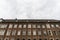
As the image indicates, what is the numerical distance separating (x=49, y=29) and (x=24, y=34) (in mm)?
10325

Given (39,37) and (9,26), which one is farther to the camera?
(9,26)

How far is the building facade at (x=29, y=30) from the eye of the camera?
4386cm

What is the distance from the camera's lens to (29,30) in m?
46.0

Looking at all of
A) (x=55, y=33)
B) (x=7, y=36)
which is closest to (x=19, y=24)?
(x=7, y=36)

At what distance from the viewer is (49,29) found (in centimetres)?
4634

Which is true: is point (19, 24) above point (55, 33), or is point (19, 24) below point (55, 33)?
above

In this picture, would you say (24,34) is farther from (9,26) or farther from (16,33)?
(9,26)

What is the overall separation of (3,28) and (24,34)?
919cm

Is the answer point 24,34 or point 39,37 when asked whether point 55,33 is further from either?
point 24,34

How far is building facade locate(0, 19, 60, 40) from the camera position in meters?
43.9

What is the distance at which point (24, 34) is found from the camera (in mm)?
44562

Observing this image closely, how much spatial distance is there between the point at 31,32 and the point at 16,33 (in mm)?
5906

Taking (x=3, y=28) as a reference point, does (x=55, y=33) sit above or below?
below

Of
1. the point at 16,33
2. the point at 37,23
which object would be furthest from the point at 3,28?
the point at 37,23
